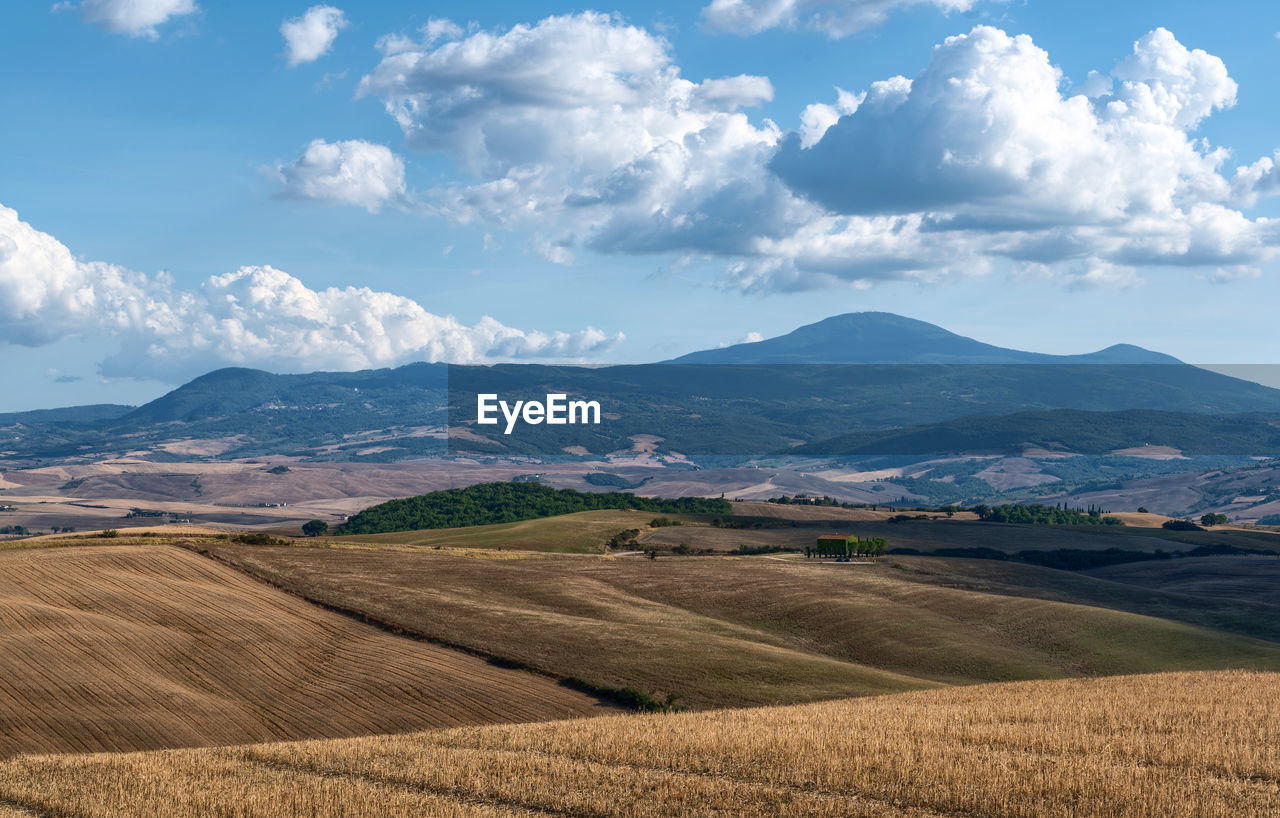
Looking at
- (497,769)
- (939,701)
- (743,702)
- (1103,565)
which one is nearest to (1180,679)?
(939,701)

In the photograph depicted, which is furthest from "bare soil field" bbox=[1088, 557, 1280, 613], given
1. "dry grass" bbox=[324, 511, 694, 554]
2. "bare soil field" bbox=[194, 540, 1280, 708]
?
"dry grass" bbox=[324, 511, 694, 554]

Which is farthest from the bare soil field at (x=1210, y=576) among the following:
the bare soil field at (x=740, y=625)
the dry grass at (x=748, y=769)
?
the dry grass at (x=748, y=769)

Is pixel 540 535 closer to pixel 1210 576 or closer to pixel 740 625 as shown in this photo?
pixel 740 625

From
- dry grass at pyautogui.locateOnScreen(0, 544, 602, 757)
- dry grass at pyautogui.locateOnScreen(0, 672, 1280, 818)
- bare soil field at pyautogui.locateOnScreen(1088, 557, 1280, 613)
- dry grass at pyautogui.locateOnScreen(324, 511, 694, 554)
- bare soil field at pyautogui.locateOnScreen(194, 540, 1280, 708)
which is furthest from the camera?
dry grass at pyautogui.locateOnScreen(324, 511, 694, 554)

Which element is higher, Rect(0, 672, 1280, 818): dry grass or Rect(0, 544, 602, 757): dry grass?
Rect(0, 672, 1280, 818): dry grass

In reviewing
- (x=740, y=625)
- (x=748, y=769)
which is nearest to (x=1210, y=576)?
(x=740, y=625)

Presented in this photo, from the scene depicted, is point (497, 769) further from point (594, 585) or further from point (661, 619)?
point (594, 585)

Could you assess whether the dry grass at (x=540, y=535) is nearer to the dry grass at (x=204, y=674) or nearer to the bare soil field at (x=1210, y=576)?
the dry grass at (x=204, y=674)

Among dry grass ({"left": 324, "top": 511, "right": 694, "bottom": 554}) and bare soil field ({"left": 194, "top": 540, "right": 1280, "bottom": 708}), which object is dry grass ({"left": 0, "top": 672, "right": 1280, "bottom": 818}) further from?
dry grass ({"left": 324, "top": 511, "right": 694, "bottom": 554})
